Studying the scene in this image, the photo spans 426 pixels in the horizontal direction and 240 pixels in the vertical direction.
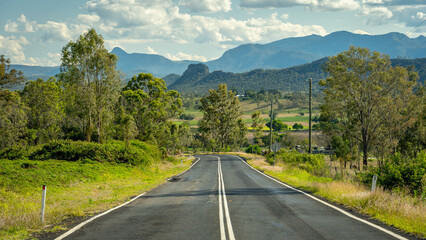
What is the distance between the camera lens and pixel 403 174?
14945mm

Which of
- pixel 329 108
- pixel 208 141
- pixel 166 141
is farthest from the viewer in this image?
pixel 208 141

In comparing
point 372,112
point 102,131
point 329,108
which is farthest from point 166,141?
point 372,112

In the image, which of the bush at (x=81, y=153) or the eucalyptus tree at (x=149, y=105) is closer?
the bush at (x=81, y=153)

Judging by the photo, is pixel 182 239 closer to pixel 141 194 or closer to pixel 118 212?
pixel 118 212

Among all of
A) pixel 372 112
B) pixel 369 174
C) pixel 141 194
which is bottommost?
pixel 141 194

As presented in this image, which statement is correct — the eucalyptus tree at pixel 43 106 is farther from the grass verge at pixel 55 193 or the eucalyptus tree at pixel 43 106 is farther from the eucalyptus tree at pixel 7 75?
the grass verge at pixel 55 193

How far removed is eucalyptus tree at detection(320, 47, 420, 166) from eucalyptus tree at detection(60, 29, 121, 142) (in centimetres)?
2922

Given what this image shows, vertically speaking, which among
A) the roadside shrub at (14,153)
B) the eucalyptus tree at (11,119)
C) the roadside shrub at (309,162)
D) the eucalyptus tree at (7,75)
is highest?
the eucalyptus tree at (7,75)

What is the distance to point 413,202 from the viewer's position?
11930mm

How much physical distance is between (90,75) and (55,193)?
25.7m

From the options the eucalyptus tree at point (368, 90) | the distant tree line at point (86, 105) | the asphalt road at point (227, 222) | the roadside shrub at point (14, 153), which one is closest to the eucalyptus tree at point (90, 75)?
the distant tree line at point (86, 105)

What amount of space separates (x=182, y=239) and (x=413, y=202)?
844cm

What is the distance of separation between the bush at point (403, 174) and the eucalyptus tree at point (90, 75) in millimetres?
30574

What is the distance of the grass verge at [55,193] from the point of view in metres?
9.37
